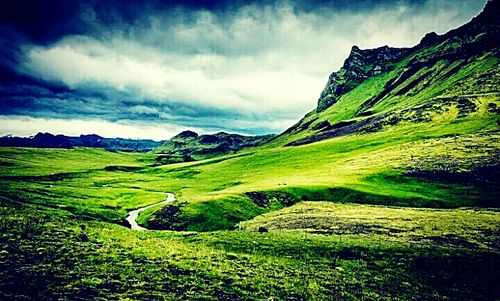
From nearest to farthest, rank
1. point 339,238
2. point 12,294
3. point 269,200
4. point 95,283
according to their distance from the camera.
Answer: point 12,294 → point 95,283 → point 339,238 → point 269,200

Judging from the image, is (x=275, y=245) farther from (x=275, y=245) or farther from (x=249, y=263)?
(x=249, y=263)

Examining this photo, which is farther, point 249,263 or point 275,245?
point 275,245

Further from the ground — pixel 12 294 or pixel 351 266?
pixel 12 294

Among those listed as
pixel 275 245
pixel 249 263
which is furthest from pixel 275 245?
pixel 249 263

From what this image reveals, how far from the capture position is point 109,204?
124938 millimetres

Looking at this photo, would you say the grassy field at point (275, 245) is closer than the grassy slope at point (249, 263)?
No

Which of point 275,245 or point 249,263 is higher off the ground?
point 249,263

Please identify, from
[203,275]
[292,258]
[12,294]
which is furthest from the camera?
[292,258]

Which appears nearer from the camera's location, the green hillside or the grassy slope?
the grassy slope

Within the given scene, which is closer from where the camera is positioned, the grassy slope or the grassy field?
the grassy slope

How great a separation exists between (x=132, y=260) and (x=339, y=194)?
264 feet

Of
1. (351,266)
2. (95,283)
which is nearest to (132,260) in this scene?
(95,283)

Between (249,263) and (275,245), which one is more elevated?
(249,263)

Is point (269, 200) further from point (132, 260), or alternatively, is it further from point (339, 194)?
point (132, 260)
